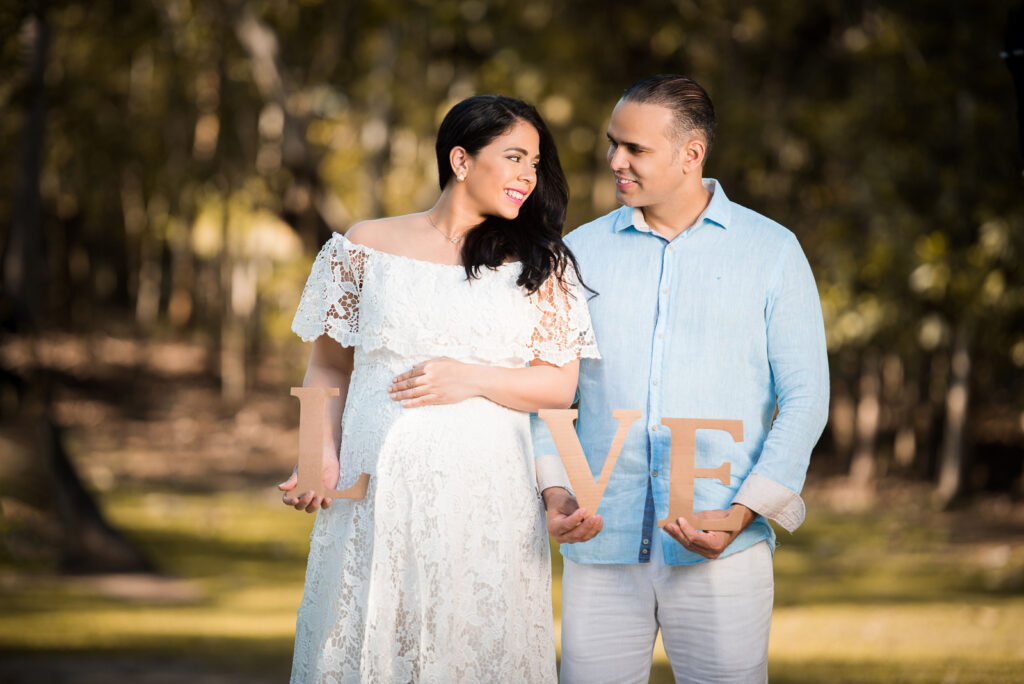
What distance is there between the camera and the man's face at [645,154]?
3.52 meters

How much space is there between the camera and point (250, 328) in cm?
2864

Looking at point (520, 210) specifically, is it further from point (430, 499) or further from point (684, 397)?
point (430, 499)

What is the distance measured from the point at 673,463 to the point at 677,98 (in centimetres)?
106

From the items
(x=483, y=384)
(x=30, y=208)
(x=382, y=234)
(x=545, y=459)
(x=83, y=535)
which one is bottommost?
(x=83, y=535)

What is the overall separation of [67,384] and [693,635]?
76.1ft

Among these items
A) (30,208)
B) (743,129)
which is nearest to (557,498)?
(30,208)

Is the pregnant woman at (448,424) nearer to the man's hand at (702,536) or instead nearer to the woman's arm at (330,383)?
the woman's arm at (330,383)

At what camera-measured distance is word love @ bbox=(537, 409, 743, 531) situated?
10.7 feet

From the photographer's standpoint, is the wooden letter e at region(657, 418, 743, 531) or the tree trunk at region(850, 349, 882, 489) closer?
the wooden letter e at region(657, 418, 743, 531)

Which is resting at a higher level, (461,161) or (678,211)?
(461,161)

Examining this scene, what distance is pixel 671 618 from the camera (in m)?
3.50

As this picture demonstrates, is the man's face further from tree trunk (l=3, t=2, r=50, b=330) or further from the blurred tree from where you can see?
tree trunk (l=3, t=2, r=50, b=330)

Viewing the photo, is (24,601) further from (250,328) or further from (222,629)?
(250,328)

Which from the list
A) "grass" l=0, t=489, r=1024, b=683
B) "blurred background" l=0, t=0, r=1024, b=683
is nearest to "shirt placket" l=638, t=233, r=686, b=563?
"blurred background" l=0, t=0, r=1024, b=683
